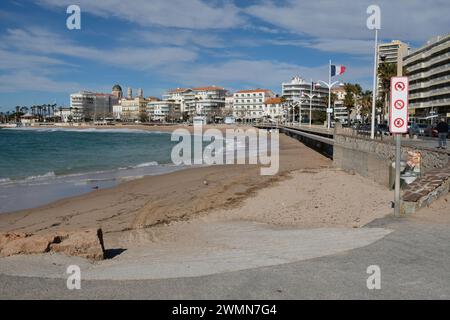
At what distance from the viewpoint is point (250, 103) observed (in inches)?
7190

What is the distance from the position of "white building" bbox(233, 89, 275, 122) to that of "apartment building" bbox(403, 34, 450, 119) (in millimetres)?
82934

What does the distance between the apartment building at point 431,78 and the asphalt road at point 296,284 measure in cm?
7443

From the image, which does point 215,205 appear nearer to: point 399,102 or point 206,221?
point 206,221

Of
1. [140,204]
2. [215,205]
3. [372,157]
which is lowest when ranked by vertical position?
[140,204]

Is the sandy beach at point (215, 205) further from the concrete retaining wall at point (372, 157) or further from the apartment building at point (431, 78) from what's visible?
the apartment building at point (431, 78)

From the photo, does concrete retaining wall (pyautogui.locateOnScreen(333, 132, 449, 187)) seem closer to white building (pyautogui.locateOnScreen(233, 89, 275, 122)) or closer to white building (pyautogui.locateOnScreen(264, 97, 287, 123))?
white building (pyautogui.locateOnScreen(264, 97, 287, 123))

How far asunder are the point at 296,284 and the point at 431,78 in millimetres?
92867

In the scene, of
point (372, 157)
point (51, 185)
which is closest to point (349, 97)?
point (372, 157)

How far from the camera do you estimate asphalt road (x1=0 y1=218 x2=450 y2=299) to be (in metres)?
4.32

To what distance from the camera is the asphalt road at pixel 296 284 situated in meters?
4.32

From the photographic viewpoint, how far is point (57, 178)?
77.2 feet

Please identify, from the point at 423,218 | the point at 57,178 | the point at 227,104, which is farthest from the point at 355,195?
the point at 227,104

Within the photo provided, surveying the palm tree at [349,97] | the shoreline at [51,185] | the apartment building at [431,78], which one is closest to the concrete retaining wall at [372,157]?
the shoreline at [51,185]
